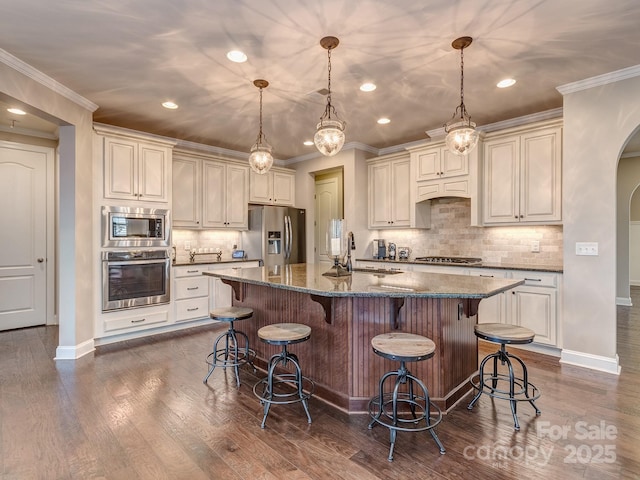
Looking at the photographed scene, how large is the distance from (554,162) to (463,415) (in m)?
2.92

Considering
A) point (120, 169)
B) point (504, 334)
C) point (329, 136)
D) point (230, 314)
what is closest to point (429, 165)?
point (329, 136)

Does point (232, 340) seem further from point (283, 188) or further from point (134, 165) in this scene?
point (283, 188)

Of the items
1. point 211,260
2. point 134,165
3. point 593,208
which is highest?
point 134,165

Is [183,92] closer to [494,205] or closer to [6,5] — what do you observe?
[6,5]

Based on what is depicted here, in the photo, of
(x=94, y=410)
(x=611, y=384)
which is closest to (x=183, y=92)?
(x=94, y=410)

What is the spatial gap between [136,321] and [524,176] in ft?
16.3

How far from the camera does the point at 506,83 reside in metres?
3.32

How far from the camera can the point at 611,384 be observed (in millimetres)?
2887

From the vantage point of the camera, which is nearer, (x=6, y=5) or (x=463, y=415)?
(x=6, y=5)

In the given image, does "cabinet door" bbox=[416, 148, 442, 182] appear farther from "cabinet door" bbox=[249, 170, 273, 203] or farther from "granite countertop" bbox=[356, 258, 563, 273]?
"cabinet door" bbox=[249, 170, 273, 203]

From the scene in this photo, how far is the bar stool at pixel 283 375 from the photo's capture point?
7.70ft

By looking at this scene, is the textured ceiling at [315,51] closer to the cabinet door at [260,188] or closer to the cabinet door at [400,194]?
the cabinet door at [400,194]

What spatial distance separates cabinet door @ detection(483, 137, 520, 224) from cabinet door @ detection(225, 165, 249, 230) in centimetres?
357

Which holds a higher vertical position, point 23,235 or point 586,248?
point 23,235
